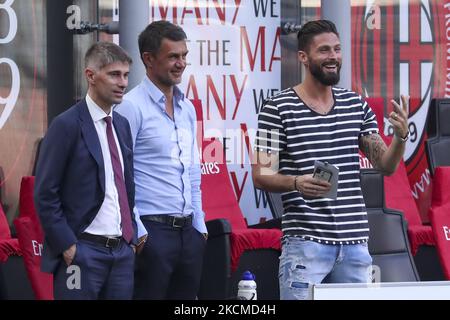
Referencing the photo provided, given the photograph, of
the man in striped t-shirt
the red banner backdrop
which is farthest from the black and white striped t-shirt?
the red banner backdrop

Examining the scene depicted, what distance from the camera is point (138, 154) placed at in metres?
5.44

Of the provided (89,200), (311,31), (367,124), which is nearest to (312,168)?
(367,124)

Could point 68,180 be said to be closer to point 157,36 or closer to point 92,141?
point 92,141

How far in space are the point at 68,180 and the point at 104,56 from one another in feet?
1.81

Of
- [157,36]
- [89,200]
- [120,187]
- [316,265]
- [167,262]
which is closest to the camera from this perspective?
[316,265]

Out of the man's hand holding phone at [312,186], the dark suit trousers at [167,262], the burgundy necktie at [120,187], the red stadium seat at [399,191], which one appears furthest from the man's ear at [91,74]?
the red stadium seat at [399,191]

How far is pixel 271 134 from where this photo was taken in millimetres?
4922

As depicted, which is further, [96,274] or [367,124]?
[367,124]

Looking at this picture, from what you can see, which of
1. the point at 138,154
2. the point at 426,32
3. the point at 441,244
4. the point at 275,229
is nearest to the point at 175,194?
the point at 138,154

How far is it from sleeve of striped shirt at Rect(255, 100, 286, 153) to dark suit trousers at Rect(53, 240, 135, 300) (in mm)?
693

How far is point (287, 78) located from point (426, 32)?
3.51ft

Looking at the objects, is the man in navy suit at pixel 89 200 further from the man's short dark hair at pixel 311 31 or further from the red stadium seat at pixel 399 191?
the red stadium seat at pixel 399 191
